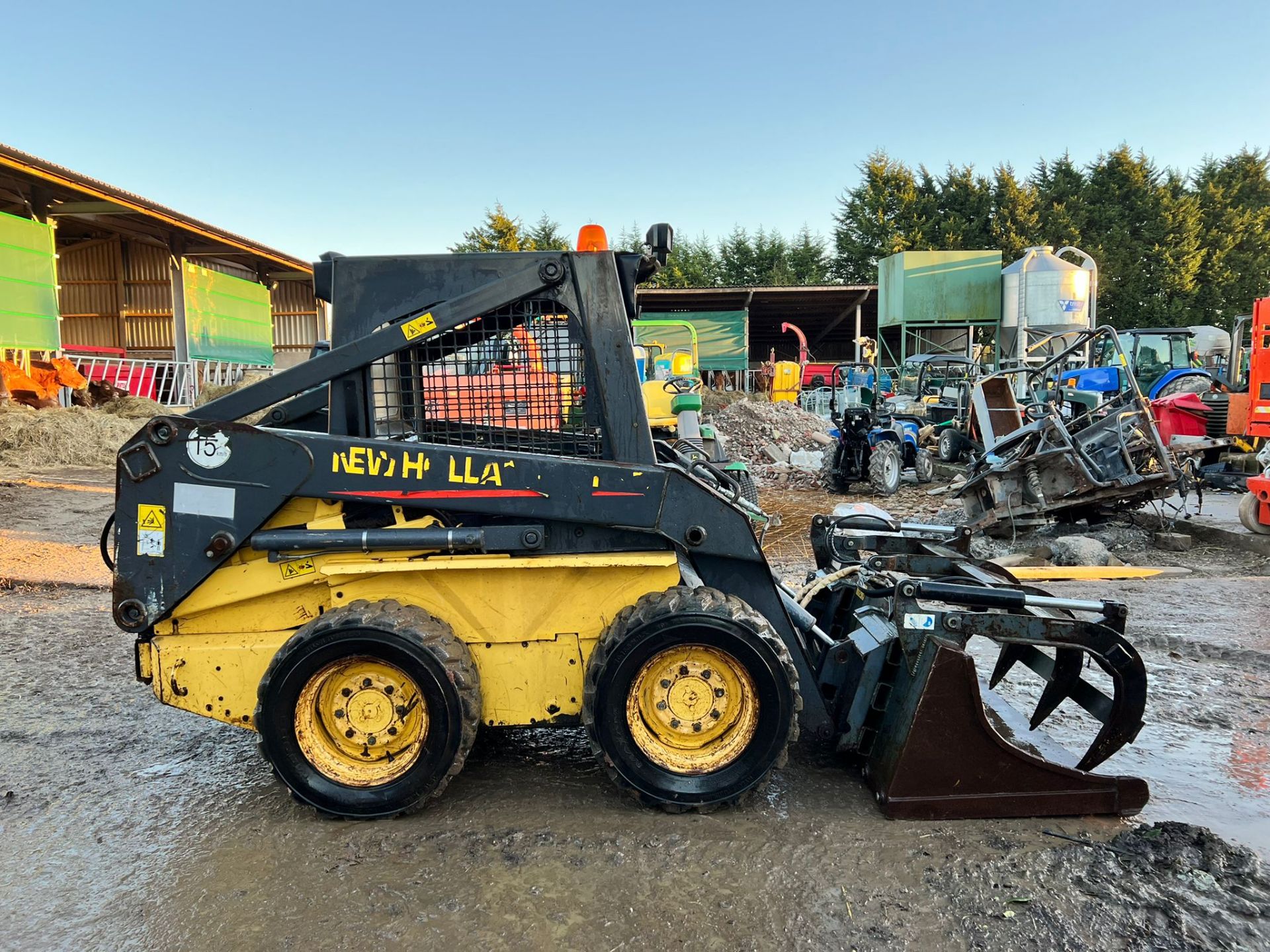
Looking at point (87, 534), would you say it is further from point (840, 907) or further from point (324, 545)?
point (840, 907)

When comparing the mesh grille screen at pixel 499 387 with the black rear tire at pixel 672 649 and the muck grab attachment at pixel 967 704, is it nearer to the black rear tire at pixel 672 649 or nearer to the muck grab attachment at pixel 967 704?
the black rear tire at pixel 672 649

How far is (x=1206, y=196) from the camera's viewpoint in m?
38.3

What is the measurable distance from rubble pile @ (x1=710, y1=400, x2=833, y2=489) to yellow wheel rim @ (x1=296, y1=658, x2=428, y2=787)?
1181 centimetres

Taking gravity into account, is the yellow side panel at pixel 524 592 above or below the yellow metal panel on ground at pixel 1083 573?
above

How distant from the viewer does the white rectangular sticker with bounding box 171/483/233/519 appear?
303cm

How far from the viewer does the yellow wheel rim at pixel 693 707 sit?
3057 mm

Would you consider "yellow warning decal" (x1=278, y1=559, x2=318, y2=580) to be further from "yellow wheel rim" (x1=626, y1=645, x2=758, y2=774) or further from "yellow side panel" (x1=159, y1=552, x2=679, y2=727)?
"yellow wheel rim" (x1=626, y1=645, x2=758, y2=774)

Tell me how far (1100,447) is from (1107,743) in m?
5.81

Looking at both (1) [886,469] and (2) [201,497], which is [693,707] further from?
(1) [886,469]

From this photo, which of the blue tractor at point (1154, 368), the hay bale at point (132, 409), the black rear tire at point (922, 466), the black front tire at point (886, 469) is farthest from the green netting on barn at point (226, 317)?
the blue tractor at point (1154, 368)

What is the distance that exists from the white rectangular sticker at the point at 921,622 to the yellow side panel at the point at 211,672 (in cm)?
232

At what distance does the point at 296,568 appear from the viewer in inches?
121

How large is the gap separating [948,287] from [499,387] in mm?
24947

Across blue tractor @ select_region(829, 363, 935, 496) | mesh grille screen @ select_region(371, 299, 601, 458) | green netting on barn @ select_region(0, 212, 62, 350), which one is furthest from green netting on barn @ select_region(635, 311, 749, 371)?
mesh grille screen @ select_region(371, 299, 601, 458)
